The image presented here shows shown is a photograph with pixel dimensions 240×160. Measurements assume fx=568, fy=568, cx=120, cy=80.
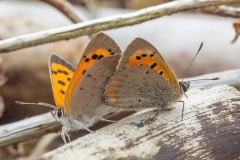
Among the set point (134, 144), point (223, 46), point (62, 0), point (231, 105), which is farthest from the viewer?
point (223, 46)

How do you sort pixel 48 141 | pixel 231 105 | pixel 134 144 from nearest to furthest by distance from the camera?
pixel 134 144, pixel 231 105, pixel 48 141

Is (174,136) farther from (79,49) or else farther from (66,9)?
(79,49)

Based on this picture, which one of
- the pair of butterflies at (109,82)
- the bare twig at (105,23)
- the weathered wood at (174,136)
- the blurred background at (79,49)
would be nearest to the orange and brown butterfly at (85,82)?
the pair of butterflies at (109,82)

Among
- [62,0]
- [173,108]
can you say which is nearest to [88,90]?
[173,108]

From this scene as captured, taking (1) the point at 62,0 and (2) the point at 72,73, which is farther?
(1) the point at 62,0

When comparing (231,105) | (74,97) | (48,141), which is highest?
(74,97)

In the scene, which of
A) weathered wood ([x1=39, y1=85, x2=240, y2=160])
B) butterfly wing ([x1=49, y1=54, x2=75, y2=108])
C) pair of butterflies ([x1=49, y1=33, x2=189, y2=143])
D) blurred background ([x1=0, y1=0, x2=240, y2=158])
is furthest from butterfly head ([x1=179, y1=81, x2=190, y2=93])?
blurred background ([x1=0, y1=0, x2=240, y2=158])

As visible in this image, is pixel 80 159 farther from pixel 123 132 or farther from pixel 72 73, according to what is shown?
pixel 72 73

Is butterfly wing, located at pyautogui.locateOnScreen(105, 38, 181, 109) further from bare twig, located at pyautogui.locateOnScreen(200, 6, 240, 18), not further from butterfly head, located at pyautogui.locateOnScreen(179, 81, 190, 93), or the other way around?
bare twig, located at pyautogui.locateOnScreen(200, 6, 240, 18)
